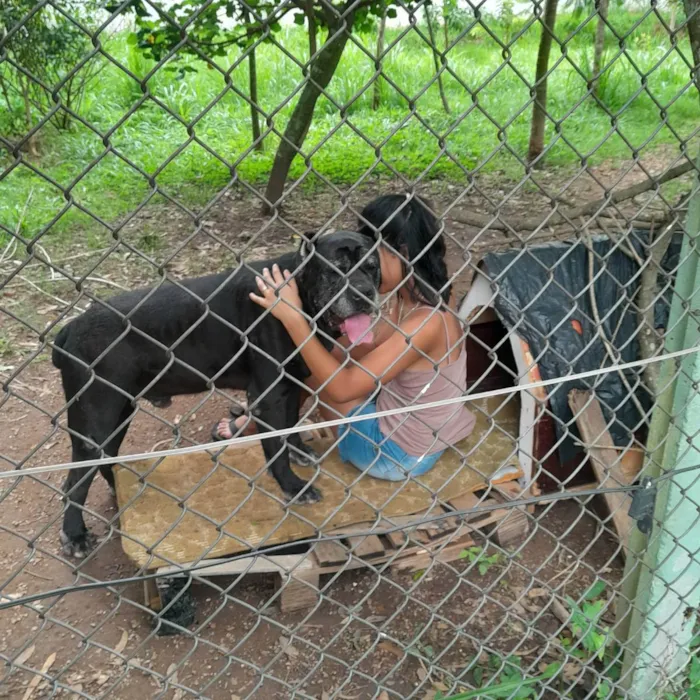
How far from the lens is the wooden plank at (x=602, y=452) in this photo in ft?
10.3

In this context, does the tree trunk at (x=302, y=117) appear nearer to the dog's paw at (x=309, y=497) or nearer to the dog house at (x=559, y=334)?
the dog house at (x=559, y=334)

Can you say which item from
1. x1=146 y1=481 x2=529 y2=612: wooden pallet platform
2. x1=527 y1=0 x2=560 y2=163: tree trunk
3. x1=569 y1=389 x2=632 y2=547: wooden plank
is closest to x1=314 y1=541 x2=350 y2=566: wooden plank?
x1=146 y1=481 x2=529 y2=612: wooden pallet platform

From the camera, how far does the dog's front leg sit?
10.5 feet

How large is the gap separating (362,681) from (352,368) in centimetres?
125

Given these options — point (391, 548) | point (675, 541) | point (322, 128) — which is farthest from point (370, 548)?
point (322, 128)

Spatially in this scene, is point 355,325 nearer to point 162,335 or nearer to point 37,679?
point 162,335

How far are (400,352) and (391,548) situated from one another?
1016 millimetres

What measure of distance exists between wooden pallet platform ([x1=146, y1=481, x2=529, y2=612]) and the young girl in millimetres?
296

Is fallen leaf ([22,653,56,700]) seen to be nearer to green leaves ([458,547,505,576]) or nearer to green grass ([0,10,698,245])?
green leaves ([458,547,505,576])

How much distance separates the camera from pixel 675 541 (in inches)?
82.5

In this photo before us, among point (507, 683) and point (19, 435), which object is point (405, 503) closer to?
point (507, 683)

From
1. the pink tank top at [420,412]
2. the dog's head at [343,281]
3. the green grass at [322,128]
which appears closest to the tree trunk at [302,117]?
the green grass at [322,128]

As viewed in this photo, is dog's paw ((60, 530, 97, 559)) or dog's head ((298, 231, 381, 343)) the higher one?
dog's head ((298, 231, 381, 343))

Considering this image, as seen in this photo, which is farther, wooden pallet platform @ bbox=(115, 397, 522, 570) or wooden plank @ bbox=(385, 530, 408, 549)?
wooden plank @ bbox=(385, 530, 408, 549)
